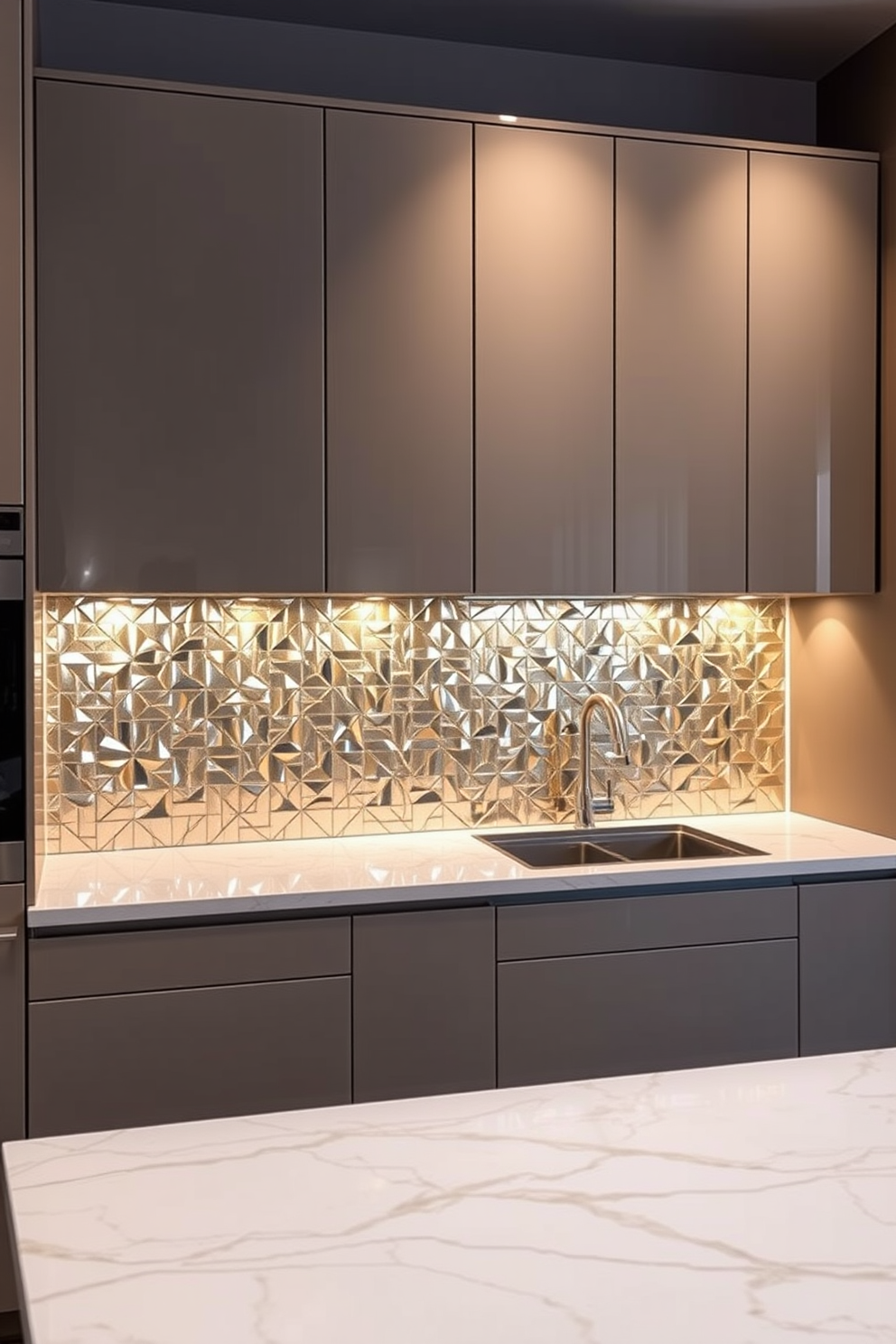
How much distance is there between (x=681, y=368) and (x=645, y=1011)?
150 centimetres

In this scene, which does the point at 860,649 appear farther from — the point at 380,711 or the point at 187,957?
the point at 187,957

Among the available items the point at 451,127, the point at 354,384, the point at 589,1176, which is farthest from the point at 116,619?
the point at 589,1176

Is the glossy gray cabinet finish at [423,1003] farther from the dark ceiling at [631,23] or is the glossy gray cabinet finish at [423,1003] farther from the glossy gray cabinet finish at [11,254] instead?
the dark ceiling at [631,23]

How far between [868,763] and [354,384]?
1.57m

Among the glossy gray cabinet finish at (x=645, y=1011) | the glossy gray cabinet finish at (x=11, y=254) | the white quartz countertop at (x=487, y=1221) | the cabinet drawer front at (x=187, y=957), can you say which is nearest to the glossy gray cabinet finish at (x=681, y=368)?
the glossy gray cabinet finish at (x=645, y=1011)

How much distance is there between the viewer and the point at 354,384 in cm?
281

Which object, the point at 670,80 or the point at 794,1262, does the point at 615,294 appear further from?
the point at 794,1262

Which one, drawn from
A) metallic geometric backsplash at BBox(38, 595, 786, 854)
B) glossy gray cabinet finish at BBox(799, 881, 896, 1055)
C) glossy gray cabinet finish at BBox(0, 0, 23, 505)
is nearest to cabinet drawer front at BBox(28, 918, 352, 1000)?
metallic geometric backsplash at BBox(38, 595, 786, 854)

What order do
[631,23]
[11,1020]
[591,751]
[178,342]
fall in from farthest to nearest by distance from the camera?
[591,751] → [631,23] → [178,342] → [11,1020]

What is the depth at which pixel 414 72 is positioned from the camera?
10.6 ft

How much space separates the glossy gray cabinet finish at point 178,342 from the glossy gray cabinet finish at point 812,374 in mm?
1093

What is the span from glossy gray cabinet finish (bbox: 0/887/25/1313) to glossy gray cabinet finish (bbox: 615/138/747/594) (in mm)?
1519

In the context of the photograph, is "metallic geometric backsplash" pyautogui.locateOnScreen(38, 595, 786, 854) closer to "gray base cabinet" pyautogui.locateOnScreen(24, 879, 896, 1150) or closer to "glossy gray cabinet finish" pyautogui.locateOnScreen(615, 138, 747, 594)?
"glossy gray cabinet finish" pyautogui.locateOnScreen(615, 138, 747, 594)

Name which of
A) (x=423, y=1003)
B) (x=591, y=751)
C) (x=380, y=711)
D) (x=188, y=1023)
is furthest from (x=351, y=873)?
(x=591, y=751)
